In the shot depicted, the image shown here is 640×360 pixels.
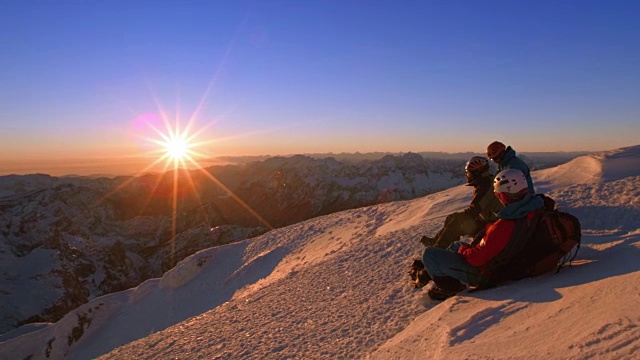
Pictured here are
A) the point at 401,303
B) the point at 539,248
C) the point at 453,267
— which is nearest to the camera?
the point at 539,248

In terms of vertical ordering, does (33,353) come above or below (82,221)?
above

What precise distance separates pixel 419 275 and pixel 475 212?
1696 mm

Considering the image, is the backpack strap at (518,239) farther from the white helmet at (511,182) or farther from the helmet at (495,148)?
the helmet at (495,148)

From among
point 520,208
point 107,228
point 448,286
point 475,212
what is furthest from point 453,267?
point 107,228

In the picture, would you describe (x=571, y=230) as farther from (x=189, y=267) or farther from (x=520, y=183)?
(x=189, y=267)

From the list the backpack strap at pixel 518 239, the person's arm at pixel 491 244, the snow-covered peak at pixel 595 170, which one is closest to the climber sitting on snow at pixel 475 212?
the backpack strap at pixel 518 239

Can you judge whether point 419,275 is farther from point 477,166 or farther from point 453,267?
point 477,166

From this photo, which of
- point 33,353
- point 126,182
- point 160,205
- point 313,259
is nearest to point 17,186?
point 126,182

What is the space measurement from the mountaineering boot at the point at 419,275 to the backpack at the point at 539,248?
1.00 meters

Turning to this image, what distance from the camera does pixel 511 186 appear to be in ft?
16.9

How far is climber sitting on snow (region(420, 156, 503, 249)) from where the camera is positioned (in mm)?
7035

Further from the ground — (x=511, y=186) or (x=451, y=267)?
(x=511, y=186)

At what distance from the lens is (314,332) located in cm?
638

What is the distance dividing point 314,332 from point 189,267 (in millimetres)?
14124
